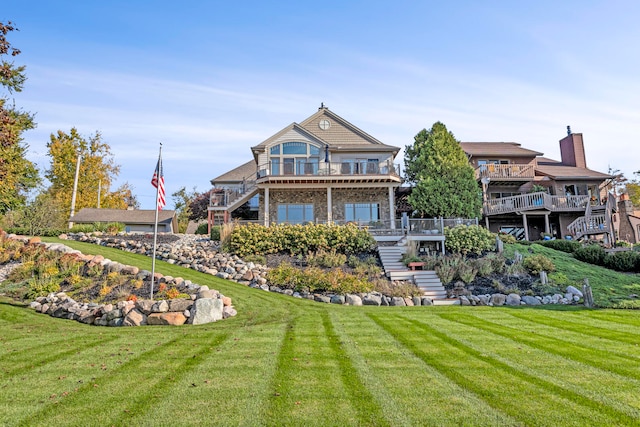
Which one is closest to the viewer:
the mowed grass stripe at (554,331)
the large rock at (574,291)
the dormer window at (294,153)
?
the mowed grass stripe at (554,331)

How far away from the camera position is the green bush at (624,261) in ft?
55.9

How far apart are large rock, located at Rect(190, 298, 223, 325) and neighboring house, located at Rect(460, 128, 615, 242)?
21057 mm

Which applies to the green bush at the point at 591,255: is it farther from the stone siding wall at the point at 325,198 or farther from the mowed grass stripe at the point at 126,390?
the mowed grass stripe at the point at 126,390

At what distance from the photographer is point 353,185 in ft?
80.5

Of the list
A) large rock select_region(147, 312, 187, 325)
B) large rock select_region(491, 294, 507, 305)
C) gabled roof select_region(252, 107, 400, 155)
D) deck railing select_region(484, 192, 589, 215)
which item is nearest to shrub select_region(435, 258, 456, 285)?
large rock select_region(491, 294, 507, 305)

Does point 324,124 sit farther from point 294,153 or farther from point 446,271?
point 446,271

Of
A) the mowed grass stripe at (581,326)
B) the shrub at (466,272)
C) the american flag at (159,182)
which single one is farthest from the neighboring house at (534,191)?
the american flag at (159,182)

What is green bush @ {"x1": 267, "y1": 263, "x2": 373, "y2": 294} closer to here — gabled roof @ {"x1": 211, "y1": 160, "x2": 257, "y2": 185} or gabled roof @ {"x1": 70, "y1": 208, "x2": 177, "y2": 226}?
gabled roof @ {"x1": 211, "y1": 160, "x2": 257, "y2": 185}

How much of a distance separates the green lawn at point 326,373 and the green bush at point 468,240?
388 inches

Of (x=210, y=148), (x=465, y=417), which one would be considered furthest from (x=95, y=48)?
(x=465, y=417)

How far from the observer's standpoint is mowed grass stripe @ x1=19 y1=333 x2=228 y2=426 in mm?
3941

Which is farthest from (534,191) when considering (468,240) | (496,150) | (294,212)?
(294,212)

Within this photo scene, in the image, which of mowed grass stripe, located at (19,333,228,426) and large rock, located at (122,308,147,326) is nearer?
mowed grass stripe, located at (19,333,228,426)

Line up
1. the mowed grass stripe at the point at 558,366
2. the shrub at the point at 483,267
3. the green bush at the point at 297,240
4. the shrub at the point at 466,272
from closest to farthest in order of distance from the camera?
the mowed grass stripe at the point at 558,366, the shrub at the point at 466,272, the shrub at the point at 483,267, the green bush at the point at 297,240
